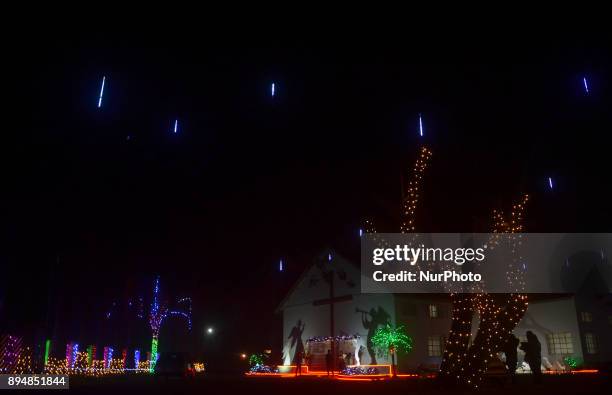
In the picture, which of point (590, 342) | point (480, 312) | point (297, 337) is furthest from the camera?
point (297, 337)

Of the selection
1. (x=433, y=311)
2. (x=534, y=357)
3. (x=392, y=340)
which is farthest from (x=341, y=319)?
(x=534, y=357)

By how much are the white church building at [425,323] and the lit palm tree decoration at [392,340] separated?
0.35 m

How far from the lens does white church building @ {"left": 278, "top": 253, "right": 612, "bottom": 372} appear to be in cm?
2658

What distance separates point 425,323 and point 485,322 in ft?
49.1

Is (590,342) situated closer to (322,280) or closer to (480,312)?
(322,280)

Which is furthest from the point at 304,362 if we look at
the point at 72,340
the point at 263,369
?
the point at 72,340

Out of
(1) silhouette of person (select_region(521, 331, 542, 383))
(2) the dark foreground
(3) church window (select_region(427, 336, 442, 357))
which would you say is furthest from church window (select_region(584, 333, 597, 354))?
(1) silhouette of person (select_region(521, 331, 542, 383))

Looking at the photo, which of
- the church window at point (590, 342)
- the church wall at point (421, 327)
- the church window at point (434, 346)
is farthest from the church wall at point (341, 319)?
the church window at point (590, 342)

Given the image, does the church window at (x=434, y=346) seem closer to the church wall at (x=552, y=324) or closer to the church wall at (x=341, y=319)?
the church wall at (x=341, y=319)

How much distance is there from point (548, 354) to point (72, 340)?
A: 25396 millimetres

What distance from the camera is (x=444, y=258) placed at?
1506 cm

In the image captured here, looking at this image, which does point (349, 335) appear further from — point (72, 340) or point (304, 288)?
point (72, 340)

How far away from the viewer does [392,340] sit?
996 inches

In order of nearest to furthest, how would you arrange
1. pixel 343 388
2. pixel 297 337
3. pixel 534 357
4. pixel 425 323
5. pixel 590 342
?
pixel 343 388 < pixel 534 357 < pixel 590 342 < pixel 425 323 < pixel 297 337
